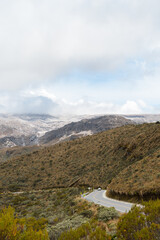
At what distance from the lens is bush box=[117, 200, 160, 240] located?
19.8 ft

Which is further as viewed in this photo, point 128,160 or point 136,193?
point 128,160

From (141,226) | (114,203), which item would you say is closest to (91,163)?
(114,203)

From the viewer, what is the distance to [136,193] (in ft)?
66.9

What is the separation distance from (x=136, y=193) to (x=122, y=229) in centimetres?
1511

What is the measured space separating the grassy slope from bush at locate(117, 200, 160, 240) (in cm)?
1492

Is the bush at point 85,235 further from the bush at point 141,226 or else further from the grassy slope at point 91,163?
the grassy slope at point 91,163

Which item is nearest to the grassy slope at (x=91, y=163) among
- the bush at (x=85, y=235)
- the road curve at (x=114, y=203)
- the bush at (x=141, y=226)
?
the road curve at (x=114, y=203)

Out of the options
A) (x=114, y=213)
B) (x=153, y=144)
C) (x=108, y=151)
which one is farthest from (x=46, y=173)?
(x=114, y=213)

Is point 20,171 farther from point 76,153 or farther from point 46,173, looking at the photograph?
point 76,153

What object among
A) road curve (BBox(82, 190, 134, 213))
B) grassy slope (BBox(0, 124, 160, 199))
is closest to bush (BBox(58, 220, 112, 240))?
road curve (BBox(82, 190, 134, 213))

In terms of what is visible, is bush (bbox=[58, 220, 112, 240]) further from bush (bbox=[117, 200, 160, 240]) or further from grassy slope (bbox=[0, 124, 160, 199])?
grassy slope (bbox=[0, 124, 160, 199])

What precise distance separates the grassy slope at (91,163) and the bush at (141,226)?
14.9m

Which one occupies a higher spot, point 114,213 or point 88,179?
point 114,213

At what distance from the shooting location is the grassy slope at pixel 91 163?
110ft
